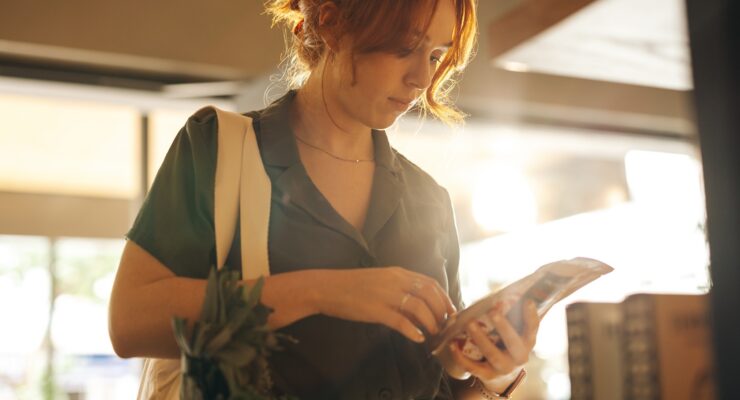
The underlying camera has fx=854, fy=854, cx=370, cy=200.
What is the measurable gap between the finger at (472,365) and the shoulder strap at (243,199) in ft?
0.76

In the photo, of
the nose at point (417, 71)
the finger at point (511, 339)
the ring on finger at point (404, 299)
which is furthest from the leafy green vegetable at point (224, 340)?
the nose at point (417, 71)

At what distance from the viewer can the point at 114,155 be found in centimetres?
703

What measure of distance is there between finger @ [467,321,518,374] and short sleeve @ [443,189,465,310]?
0.99 feet

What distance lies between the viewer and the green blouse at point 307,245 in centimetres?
98

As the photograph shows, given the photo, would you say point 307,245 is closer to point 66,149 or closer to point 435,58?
point 435,58

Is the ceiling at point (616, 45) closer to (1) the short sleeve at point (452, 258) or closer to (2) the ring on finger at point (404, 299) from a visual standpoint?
(1) the short sleeve at point (452, 258)

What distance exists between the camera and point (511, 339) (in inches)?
37.5

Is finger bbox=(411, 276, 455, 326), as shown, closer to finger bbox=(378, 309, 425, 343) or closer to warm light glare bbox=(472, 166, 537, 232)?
finger bbox=(378, 309, 425, 343)

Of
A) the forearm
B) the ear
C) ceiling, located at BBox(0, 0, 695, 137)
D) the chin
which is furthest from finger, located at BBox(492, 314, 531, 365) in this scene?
ceiling, located at BBox(0, 0, 695, 137)

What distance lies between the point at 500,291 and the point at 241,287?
297mm

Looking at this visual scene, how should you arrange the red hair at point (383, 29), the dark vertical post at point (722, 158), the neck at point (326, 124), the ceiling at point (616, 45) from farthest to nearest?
the ceiling at point (616, 45) → the neck at point (326, 124) → the red hair at point (383, 29) → the dark vertical post at point (722, 158)

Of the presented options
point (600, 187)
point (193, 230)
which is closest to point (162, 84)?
point (193, 230)

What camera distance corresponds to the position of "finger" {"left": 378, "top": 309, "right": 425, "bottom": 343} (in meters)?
0.91

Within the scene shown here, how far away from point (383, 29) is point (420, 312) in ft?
1.19
